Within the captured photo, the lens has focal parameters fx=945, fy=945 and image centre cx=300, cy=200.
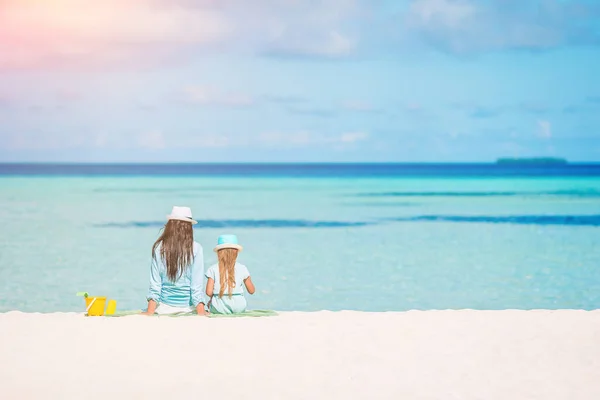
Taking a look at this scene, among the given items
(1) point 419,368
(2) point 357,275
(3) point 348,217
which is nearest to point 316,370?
(1) point 419,368

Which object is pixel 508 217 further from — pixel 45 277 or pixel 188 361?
pixel 188 361

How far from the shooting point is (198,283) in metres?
8.28

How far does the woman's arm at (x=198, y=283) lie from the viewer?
821 centimetres

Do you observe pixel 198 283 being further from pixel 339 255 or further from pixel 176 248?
pixel 339 255

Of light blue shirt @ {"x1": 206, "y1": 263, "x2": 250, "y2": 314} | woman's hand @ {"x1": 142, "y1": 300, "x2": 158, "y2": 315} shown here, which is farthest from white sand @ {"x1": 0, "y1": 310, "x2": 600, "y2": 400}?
light blue shirt @ {"x1": 206, "y1": 263, "x2": 250, "y2": 314}

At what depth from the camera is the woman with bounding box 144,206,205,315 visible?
8156mm

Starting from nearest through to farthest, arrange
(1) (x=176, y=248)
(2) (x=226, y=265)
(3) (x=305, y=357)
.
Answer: (3) (x=305, y=357)
(1) (x=176, y=248)
(2) (x=226, y=265)

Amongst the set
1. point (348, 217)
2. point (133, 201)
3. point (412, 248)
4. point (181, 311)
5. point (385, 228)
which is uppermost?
point (133, 201)

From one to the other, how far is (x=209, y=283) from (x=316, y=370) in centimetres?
215

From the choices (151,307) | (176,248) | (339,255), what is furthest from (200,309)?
(339,255)

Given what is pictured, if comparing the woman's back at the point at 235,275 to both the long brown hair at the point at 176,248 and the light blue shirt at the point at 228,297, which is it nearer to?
the light blue shirt at the point at 228,297

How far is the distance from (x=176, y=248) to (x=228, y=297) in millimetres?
657

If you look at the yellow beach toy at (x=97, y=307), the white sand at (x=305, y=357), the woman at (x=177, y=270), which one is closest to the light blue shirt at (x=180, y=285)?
the woman at (x=177, y=270)

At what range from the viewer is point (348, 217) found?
85.8ft
